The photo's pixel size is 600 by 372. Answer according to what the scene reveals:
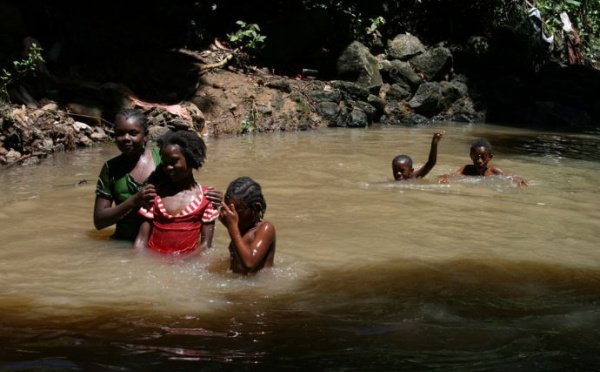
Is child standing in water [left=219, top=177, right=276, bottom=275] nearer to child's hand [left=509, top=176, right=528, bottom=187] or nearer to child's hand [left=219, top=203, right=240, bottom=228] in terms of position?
child's hand [left=219, top=203, right=240, bottom=228]

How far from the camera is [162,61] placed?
548 inches

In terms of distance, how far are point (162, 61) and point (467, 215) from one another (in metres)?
8.63

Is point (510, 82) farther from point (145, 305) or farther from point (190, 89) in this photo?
point (145, 305)

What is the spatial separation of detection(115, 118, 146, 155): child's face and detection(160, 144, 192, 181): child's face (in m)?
0.34

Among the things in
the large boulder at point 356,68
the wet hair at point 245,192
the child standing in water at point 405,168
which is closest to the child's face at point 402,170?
the child standing in water at point 405,168

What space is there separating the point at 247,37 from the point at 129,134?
11.7 m

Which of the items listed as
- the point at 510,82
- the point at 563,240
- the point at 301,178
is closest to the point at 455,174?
the point at 301,178

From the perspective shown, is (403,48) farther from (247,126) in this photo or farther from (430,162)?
(430,162)

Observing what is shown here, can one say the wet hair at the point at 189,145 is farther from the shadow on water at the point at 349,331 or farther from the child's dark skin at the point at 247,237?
the shadow on water at the point at 349,331

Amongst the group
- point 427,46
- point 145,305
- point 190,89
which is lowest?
point 145,305

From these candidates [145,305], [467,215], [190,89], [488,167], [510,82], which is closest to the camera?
[145,305]

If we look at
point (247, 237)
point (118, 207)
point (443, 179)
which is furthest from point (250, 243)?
point (443, 179)

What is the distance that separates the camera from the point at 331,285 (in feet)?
15.0

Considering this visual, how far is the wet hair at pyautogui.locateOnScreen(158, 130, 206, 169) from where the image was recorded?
4805 millimetres
